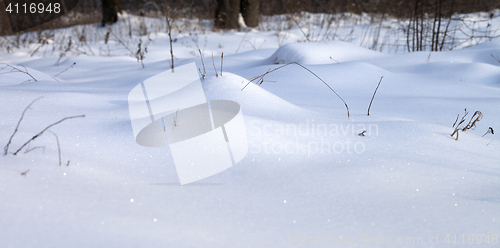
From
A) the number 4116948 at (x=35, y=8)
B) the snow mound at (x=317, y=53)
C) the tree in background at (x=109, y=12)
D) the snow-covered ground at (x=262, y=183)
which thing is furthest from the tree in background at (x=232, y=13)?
the number 4116948 at (x=35, y=8)

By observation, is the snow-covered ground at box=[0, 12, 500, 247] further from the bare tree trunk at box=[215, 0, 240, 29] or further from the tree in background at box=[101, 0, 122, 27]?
the tree in background at box=[101, 0, 122, 27]

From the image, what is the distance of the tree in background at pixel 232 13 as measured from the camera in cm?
741

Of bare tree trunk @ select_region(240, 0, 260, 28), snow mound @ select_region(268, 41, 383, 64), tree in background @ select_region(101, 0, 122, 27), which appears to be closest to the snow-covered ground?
snow mound @ select_region(268, 41, 383, 64)

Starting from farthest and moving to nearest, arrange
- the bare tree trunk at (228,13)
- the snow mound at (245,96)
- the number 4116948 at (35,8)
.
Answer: the number 4116948 at (35,8)
the bare tree trunk at (228,13)
the snow mound at (245,96)

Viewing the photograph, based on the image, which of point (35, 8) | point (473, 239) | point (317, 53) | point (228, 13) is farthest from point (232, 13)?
point (35, 8)

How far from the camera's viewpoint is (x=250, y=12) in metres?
7.88

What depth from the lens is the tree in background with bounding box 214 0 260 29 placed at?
24.3 ft

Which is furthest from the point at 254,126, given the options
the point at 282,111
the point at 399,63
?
the point at 399,63

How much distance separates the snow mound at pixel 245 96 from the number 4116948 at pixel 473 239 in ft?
2.77

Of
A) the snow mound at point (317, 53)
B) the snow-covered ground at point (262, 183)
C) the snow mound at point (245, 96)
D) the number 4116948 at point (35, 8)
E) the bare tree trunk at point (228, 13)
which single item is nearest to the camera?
the snow-covered ground at point (262, 183)

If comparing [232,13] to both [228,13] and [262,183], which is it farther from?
[262,183]

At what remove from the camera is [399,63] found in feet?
9.82

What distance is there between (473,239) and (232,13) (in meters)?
7.36

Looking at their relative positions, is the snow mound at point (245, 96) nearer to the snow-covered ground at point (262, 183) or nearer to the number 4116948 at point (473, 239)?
the snow-covered ground at point (262, 183)
